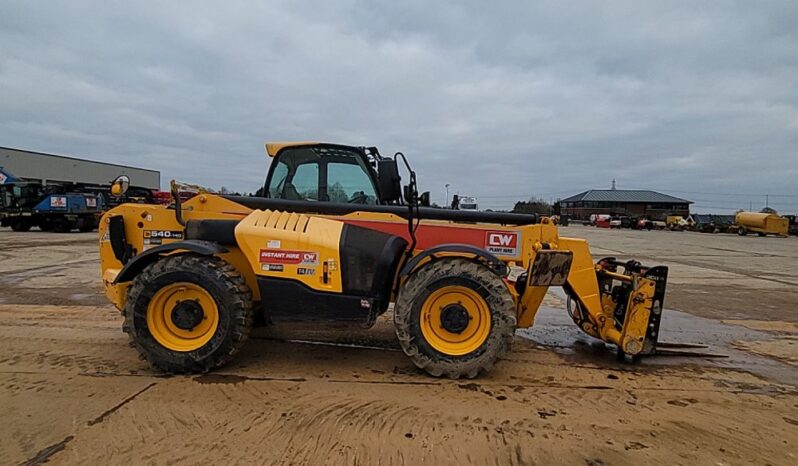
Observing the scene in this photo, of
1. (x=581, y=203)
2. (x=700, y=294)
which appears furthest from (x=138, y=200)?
(x=581, y=203)

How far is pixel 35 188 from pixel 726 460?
3209cm

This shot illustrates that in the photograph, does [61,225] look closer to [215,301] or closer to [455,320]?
[215,301]

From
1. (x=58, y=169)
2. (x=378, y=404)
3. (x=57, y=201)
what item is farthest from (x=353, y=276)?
(x=58, y=169)

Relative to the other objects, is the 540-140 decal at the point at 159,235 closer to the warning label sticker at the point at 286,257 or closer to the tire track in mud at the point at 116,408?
the warning label sticker at the point at 286,257

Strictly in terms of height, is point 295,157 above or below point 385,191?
above

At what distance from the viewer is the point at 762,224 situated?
40156 millimetres

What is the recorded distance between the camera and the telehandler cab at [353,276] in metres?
3.91

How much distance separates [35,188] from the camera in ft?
85.3

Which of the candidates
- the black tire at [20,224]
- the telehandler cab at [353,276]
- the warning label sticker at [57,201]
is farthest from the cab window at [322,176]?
the black tire at [20,224]

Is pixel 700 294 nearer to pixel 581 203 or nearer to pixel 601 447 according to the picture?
pixel 601 447

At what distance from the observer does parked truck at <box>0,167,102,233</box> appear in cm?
2538

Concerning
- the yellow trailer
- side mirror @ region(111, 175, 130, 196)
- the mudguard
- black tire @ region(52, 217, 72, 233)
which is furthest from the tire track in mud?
the yellow trailer

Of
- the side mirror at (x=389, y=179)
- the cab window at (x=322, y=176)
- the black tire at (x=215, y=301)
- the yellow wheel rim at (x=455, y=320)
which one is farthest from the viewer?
the cab window at (x=322, y=176)

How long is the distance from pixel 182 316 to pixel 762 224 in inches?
1918
